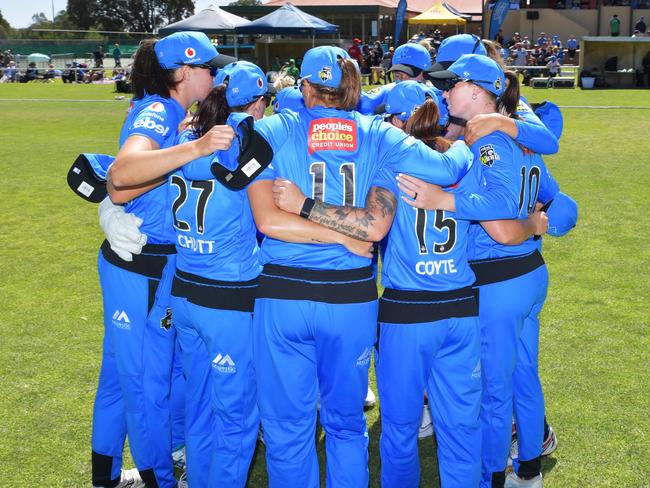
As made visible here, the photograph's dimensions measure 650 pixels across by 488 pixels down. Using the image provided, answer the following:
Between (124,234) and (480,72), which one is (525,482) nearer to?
(480,72)

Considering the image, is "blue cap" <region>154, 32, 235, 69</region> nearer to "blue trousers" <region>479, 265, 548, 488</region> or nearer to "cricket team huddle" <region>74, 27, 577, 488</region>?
"cricket team huddle" <region>74, 27, 577, 488</region>

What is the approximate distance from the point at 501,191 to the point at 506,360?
1.01 meters

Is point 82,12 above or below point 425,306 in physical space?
above

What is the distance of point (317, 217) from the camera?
385 centimetres

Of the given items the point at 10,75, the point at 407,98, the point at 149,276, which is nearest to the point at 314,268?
the point at 149,276

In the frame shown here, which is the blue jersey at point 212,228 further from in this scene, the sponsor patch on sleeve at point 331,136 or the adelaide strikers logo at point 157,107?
the sponsor patch on sleeve at point 331,136

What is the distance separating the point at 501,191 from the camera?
4180mm

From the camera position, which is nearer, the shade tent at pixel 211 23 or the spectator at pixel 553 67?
the spectator at pixel 553 67

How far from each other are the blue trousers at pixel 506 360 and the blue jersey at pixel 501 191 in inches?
9.4

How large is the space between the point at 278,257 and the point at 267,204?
0.28m

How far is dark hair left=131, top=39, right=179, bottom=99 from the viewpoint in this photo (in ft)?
14.5

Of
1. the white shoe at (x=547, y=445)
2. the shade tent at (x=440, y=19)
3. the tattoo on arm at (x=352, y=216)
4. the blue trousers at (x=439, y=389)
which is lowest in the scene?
the white shoe at (x=547, y=445)

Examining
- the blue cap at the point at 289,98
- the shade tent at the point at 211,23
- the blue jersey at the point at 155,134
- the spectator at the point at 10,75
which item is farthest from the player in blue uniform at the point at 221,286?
the spectator at the point at 10,75

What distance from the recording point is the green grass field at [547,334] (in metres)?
5.16
